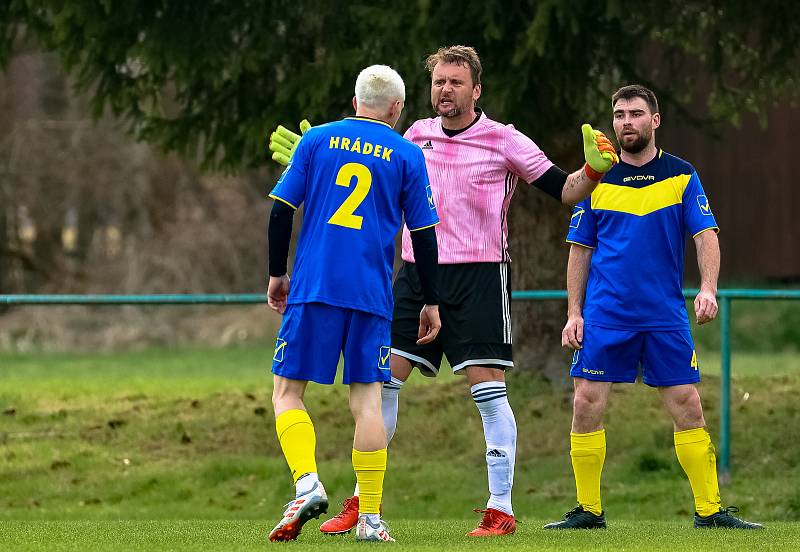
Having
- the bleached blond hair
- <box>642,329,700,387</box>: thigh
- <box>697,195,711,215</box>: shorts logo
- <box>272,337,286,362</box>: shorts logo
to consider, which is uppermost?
the bleached blond hair

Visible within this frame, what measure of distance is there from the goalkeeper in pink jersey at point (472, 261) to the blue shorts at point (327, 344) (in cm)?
85

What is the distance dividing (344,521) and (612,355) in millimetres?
1565

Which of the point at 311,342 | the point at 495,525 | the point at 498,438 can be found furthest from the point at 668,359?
the point at 311,342

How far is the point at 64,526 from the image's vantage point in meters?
8.46

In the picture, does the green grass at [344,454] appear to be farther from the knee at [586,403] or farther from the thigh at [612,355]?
the thigh at [612,355]

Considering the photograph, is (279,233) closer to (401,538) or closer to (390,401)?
(390,401)

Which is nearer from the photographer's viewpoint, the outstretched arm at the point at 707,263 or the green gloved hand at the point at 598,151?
the green gloved hand at the point at 598,151

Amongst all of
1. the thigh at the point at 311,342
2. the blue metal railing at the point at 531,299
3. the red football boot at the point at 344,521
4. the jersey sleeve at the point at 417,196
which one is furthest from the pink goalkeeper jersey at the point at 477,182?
the blue metal railing at the point at 531,299

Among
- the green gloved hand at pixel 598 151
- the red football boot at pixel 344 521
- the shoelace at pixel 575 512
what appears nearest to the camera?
the green gloved hand at pixel 598 151

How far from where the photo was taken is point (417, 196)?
7242 millimetres

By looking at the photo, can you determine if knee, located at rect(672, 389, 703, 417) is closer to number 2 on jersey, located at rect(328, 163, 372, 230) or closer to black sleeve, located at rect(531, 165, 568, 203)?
black sleeve, located at rect(531, 165, 568, 203)

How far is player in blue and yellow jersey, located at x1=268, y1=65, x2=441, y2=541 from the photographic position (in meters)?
7.05

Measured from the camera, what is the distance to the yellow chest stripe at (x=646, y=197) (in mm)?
8008

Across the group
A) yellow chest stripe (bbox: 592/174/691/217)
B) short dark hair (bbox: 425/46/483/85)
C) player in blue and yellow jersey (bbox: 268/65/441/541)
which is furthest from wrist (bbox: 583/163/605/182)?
player in blue and yellow jersey (bbox: 268/65/441/541)
